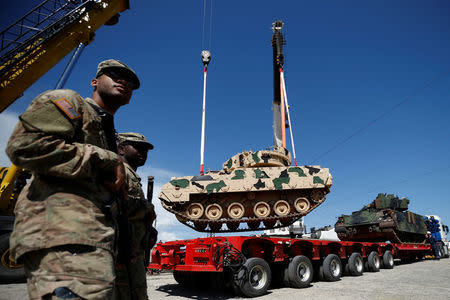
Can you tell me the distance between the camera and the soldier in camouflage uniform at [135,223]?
87.0 inches

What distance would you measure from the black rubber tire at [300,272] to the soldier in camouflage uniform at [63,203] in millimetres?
6525

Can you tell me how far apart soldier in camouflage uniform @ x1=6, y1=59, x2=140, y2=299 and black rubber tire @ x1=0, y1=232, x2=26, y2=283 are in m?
6.30

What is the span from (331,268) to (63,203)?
8353 millimetres

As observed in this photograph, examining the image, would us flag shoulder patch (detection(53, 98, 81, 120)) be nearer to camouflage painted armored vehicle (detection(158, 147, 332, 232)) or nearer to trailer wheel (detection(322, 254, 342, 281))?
trailer wheel (detection(322, 254, 342, 281))

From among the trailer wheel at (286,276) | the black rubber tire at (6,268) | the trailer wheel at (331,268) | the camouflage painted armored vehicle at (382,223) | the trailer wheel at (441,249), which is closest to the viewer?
the black rubber tire at (6,268)

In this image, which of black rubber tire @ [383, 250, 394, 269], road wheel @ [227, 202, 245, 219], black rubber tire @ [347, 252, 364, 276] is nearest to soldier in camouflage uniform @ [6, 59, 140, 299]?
black rubber tire @ [347, 252, 364, 276]

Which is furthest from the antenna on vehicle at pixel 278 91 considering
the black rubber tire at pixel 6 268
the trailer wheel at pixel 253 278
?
the black rubber tire at pixel 6 268

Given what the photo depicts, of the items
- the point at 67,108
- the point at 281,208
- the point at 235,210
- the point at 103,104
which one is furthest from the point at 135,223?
the point at 281,208

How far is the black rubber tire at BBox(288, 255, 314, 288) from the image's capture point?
7.07 m

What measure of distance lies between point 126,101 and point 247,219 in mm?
10896

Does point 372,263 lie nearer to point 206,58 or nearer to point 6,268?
point 6,268

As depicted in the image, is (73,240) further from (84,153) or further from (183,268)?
(183,268)

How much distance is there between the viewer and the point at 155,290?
7.35 meters

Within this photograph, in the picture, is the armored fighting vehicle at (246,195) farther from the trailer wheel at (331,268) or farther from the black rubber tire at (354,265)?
the trailer wheel at (331,268)
